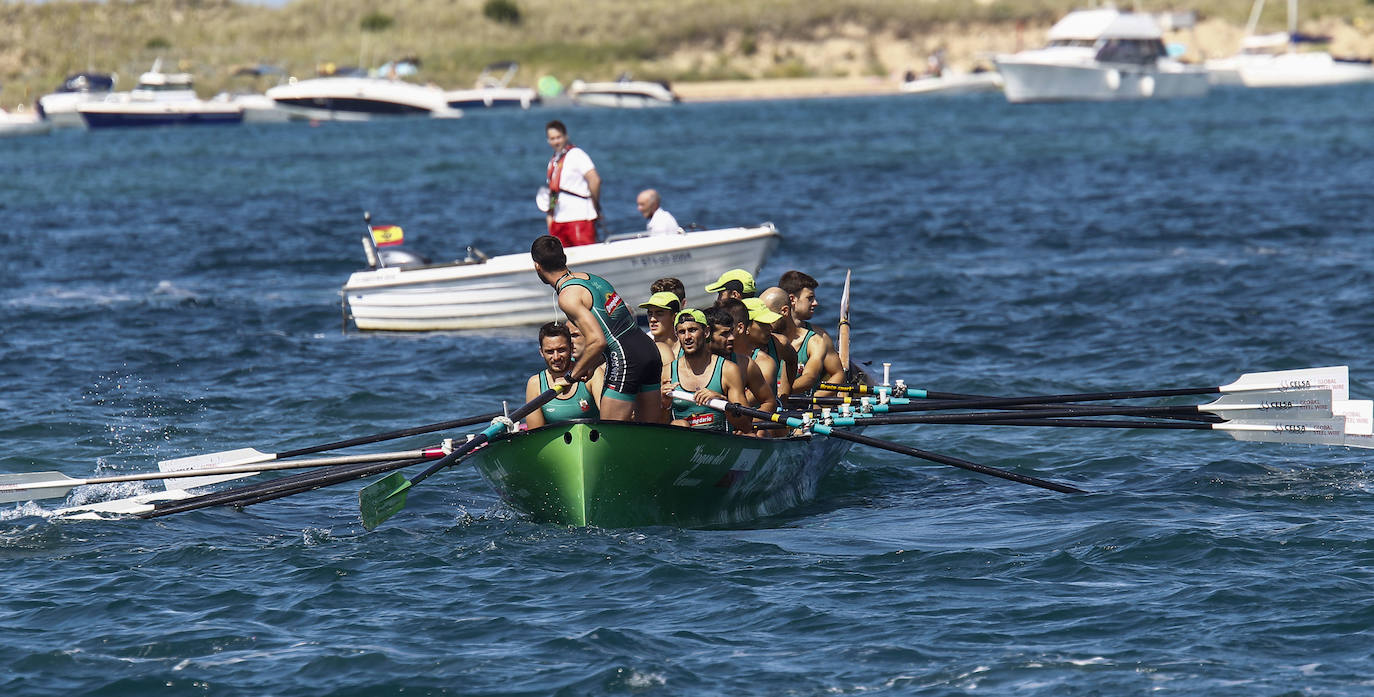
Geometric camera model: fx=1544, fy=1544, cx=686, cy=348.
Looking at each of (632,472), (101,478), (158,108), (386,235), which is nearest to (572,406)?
(632,472)

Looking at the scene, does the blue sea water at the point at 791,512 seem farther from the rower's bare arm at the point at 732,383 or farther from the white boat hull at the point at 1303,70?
the white boat hull at the point at 1303,70

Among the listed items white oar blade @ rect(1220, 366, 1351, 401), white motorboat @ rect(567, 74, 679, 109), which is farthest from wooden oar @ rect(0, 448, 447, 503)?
white motorboat @ rect(567, 74, 679, 109)

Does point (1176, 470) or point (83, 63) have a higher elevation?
point (83, 63)

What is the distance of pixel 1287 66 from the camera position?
95.7 m

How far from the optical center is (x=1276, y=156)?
44.8 meters

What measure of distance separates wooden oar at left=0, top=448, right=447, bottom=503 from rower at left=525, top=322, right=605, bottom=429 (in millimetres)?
980

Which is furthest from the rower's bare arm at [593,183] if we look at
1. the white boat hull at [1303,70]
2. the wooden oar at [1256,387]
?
the white boat hull at [1303,70]

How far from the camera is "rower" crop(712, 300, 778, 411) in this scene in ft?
37.7

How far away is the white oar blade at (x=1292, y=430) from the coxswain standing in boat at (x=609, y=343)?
4.41m

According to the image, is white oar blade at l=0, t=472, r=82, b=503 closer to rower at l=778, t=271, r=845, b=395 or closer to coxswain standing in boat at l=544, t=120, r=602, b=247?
rower at l=778, t=271, r=845, b=395

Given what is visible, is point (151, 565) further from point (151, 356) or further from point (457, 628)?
point (151, 356)

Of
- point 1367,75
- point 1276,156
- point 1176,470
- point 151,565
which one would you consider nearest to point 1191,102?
point 1367,75

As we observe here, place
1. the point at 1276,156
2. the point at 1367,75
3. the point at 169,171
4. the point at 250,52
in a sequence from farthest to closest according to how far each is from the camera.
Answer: the point at 250,52 → the point at 1367,75 → the point at 169,171 → the point at 1276,156

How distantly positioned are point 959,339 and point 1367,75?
86.6 m
